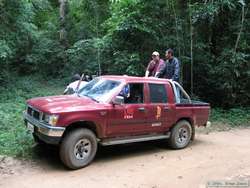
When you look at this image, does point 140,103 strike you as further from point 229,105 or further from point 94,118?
point 229,105

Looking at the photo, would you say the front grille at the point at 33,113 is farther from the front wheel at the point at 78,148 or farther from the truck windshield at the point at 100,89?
the truck windshield at the point at 100,89

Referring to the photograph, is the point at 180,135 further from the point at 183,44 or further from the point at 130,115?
the point at 183,44

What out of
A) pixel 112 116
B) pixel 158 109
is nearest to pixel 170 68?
pixel 158 109

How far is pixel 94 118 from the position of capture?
6574 millimetres

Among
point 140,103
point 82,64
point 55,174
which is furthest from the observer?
point 82,64

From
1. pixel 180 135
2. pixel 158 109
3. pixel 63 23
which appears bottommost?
pixel 180 135

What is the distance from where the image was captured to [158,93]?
25.7 feet

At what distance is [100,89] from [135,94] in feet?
2.53

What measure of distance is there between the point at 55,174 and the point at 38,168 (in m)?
0.48

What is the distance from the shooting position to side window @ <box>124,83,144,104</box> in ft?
24.1

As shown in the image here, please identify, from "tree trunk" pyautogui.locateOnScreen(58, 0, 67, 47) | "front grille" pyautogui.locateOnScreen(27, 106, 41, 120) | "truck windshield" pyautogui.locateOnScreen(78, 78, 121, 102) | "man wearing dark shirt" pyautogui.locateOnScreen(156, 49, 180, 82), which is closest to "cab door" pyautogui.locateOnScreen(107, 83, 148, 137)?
"truck windshield" pyautogui.locateOnScreen(78, 78, 121, 102)

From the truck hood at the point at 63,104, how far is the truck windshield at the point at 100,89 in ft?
0.68

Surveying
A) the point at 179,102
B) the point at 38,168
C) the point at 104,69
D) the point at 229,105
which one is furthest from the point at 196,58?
the point at 38,168

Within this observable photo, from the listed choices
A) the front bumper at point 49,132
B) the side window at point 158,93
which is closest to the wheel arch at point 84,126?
the front bumper at point 49,132
